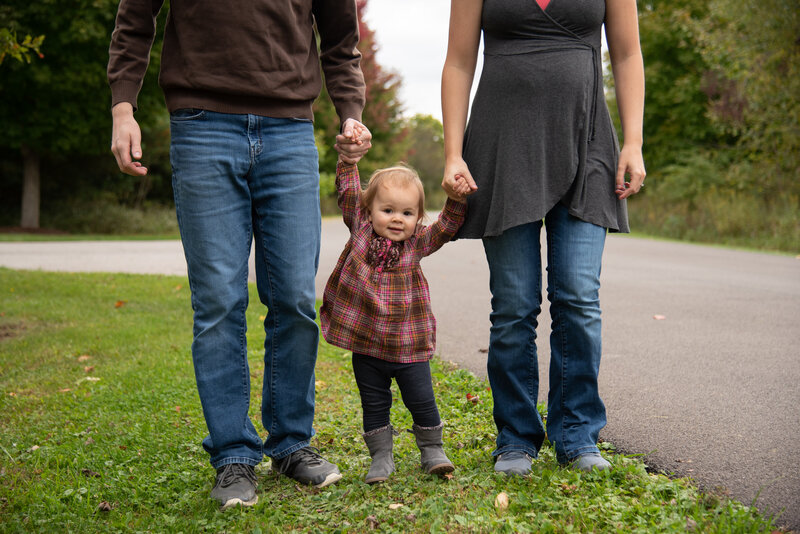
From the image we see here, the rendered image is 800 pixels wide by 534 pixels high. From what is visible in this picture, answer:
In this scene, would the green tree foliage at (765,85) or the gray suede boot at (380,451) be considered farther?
the green tree foliage at (765,85)

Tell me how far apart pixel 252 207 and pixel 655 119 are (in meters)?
30.8

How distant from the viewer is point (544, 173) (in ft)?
8.73

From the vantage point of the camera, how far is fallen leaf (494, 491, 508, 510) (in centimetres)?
245

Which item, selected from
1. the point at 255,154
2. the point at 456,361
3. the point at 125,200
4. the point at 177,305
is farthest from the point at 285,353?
the point at 125,200

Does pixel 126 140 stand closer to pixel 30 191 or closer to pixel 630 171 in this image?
pixel 630 171

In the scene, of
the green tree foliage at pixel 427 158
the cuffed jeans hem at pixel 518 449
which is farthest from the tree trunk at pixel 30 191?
the green tree foliage at pixel 427 158

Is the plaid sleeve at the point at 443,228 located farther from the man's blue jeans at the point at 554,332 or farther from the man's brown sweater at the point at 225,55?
the man's brown sweater at the point at 225,55

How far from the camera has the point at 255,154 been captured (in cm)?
262

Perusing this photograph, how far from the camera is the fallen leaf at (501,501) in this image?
8.03 feet

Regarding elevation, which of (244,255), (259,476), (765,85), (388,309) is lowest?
(259,476)

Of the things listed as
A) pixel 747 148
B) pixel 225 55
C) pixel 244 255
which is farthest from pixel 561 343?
pixel 747 148

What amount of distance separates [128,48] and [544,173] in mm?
1541

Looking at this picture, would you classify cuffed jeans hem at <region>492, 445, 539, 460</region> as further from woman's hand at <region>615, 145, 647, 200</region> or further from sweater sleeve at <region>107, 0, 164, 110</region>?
sweater sleeve at <region>107, 0, 164, 110</region>

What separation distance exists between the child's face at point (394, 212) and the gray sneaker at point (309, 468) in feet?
2.86
